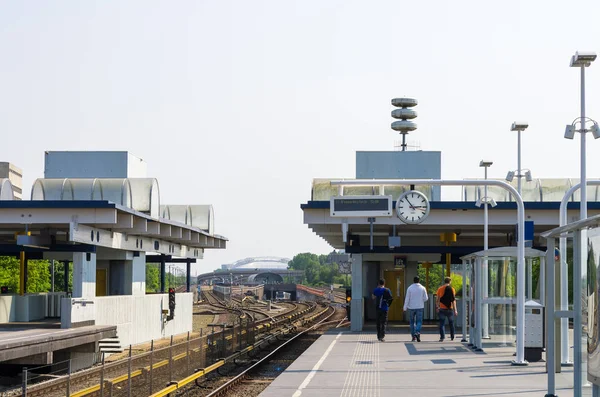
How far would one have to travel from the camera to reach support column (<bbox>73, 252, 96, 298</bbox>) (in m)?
31.9

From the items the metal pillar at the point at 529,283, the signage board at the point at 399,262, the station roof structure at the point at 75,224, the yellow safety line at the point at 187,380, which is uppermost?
the station roof structure at the point at 75,224

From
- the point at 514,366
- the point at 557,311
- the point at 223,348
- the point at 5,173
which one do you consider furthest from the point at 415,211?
the point at 5,173

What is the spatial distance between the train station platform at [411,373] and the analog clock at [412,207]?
5566 millimetres

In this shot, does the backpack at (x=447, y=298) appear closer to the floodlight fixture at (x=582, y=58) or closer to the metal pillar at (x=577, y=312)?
the floodlight fixture at (x=582, y=58)

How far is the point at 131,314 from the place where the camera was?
3544cm

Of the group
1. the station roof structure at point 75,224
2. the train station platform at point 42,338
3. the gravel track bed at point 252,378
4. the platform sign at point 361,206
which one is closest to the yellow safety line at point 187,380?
the gravel track bed at point 252,378

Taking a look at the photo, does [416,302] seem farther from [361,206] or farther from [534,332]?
[534,332]

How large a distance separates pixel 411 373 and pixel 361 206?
12189 mm

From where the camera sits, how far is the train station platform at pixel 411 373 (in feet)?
50.7

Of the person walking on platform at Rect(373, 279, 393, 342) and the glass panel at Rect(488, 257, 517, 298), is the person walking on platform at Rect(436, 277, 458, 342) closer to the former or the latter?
the person walking on platform at Rect(373, 279, 393, 342)

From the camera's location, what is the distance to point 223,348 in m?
25.5

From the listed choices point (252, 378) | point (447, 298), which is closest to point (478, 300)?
point (447, 298)

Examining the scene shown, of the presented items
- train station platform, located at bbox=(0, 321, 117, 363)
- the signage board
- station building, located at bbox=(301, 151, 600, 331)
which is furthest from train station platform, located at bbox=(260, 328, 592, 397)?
the signage board

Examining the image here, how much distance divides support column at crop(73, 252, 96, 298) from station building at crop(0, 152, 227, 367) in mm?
30
